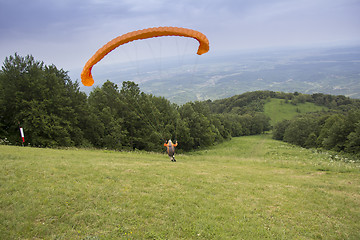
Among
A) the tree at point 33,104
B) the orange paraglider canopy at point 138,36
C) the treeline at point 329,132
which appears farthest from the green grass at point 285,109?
the orange paraglider canopy at point 138,36

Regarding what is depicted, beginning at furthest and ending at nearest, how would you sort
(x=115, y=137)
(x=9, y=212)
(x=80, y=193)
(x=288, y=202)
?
1. (x=115, y=137)
2. (x=288, y=202)
3. (x=80, y=193)
4. (x=9, y=212)

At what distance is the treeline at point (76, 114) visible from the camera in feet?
68.2

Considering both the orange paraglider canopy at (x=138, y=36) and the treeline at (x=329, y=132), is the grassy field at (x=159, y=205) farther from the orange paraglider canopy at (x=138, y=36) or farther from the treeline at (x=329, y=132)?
the treeline at (x=329, y=132)

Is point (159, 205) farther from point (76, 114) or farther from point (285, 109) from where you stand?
point (285, 109)

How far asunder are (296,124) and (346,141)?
25.3m

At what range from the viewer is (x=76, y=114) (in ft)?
82.7

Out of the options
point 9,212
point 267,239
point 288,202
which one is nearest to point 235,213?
point 267,239

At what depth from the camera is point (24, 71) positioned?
21875 millimetres

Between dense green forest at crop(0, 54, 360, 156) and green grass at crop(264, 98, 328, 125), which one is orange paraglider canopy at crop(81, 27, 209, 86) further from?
green grass at crop(264, 98, 328, 125)

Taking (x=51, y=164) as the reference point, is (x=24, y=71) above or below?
above

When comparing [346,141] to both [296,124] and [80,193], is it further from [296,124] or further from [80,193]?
[80,193]

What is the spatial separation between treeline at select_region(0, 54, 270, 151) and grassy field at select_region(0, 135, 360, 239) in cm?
1018

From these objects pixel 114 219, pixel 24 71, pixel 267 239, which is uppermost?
Answer: pixel 24 71

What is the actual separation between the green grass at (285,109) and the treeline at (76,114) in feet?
273
